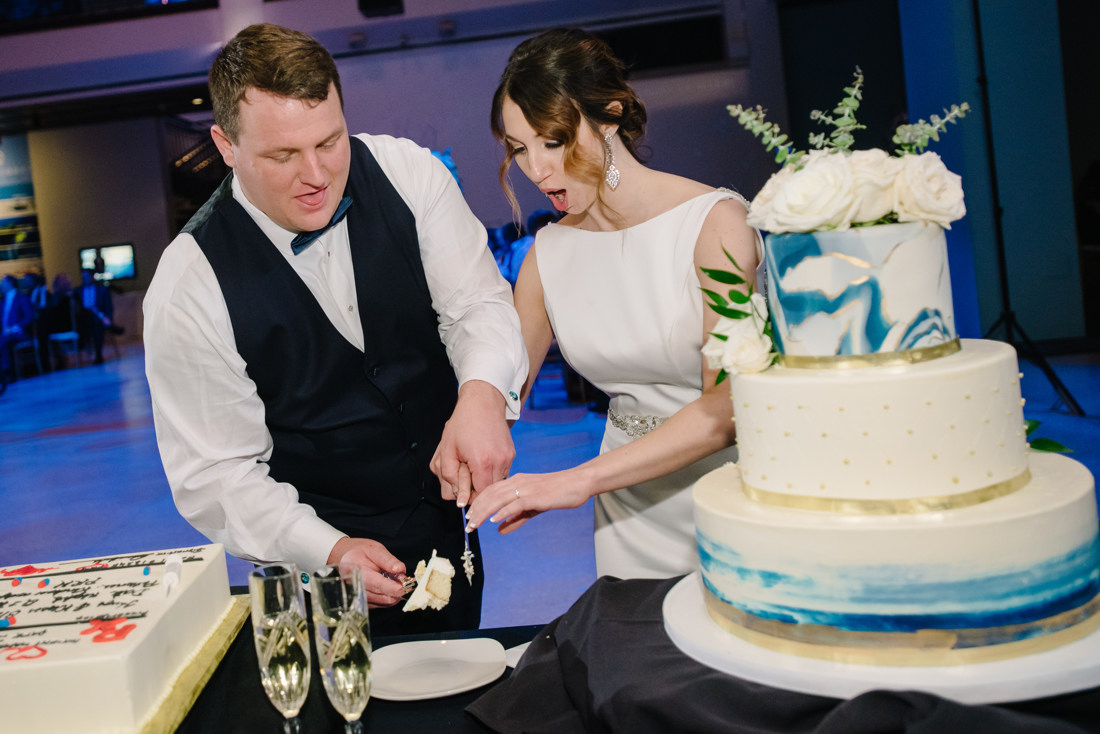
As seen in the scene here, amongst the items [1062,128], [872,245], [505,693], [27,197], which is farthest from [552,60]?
[27,197]

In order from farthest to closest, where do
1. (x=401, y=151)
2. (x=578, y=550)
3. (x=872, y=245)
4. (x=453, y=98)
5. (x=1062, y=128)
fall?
1. (x=453, y=98)
2. (x=1062, y=128)
3. (x=578, y=550)
4. (x=401, y=151)
5. (x=872, y=245)

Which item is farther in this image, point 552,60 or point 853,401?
point 552,60

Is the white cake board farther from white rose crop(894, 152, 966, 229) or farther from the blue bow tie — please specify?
the blue bow tie

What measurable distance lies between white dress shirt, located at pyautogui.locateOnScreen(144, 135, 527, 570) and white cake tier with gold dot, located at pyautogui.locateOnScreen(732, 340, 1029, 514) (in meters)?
0.92

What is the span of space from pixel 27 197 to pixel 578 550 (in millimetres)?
9456

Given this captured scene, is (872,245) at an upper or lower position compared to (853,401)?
upper

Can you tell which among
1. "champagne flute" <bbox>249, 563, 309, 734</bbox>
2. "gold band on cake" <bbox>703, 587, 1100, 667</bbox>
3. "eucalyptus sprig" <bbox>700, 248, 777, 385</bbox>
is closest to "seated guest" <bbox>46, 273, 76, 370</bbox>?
"champagne flute" <bbox>249, 563, 309, 734</bbox>

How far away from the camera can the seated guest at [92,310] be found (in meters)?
11.5

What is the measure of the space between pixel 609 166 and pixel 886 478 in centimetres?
121

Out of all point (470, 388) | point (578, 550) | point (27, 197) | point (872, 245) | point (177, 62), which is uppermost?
point (177, 62)

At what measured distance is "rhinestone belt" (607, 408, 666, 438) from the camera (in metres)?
2.15

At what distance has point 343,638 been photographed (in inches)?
45.1

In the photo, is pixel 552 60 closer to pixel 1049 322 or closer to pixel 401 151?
pixel 401 151

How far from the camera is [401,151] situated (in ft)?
7.47
